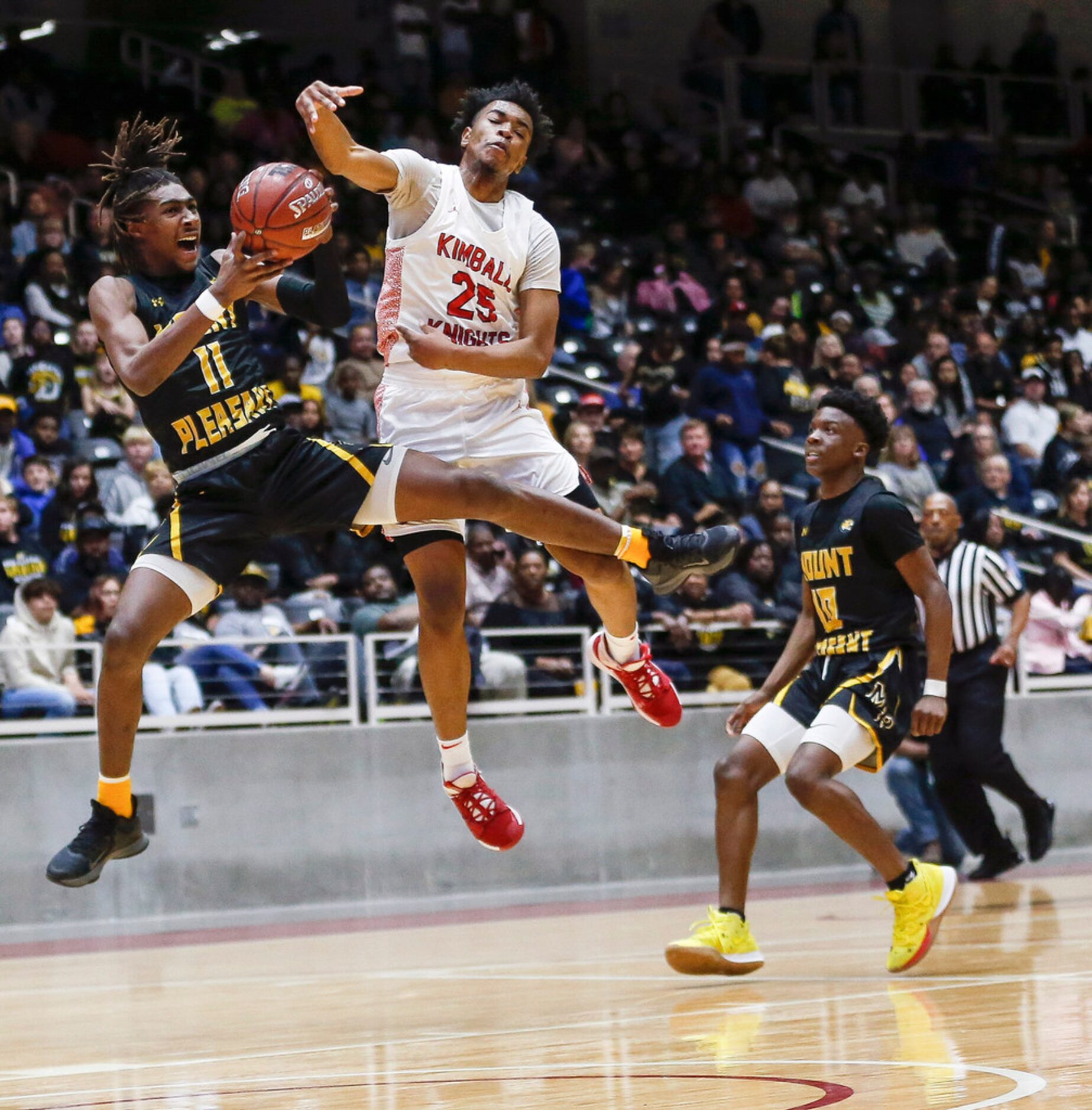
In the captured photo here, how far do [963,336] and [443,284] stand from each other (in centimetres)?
1152

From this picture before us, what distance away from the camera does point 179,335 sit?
550 cm

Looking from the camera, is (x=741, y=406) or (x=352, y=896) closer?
(x=352, y=896)

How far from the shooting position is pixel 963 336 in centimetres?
1695

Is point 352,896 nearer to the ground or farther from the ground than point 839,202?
nearer to the ground

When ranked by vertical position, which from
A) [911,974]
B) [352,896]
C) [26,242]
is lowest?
[352,896]

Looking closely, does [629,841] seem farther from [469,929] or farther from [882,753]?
[882,753]

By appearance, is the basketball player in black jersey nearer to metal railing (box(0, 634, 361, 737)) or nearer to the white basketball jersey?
the white basketball jersey

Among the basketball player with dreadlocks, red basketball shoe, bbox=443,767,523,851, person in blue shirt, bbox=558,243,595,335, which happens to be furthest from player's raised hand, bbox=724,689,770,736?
person in blue shirt, bbox=558,243,595,335

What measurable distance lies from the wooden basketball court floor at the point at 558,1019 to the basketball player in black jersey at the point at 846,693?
235mm

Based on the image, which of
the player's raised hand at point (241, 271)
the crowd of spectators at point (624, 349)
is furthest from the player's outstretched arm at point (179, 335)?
the crowd of spectators at point (624, 349)

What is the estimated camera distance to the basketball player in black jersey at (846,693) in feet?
21.8

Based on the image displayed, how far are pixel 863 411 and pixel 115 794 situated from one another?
3107mm

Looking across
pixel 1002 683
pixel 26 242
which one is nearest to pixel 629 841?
pixel 1002 683

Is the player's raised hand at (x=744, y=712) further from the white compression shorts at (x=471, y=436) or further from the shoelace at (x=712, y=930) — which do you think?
the white compression shorts at (x=471, y=436)
